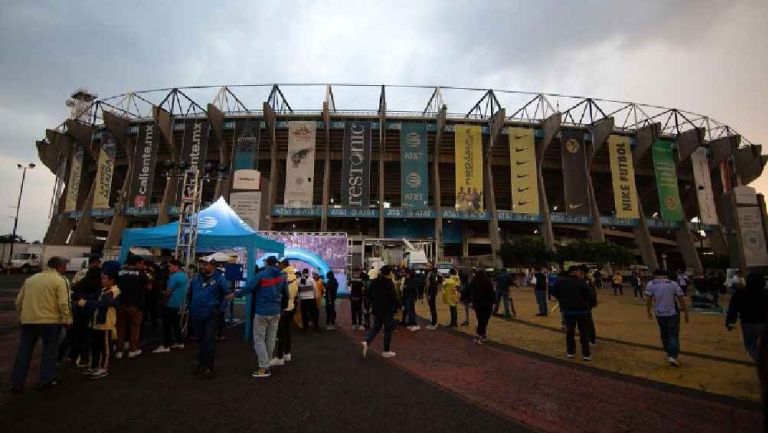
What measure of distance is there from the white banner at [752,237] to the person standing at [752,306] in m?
17.2

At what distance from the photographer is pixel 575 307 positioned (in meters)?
7.32

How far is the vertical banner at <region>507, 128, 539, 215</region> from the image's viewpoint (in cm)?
3912

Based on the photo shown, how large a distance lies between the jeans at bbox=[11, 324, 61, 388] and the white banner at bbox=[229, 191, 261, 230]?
1611 cm

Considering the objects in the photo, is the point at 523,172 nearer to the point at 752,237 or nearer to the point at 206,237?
the point at 752,237

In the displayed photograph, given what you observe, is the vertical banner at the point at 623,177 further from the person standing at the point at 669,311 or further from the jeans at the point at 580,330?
the jeans at the point at 580,330

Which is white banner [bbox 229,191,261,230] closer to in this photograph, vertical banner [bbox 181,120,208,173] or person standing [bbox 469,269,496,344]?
person standing [bbox 469,269,496,344]

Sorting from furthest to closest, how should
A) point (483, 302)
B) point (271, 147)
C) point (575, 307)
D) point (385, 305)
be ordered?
1. point (271, 147)
2. point (483, 302)
3. point (385, 305)
4. point (575, 307)

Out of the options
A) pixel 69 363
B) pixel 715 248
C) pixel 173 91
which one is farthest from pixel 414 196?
pixel 715 248

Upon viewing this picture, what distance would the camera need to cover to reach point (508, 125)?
4403 centimetres

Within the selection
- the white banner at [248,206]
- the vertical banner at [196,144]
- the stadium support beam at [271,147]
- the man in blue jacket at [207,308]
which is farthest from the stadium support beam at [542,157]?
the man in blue jacket at [207,308]

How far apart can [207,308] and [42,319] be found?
6.43 ft

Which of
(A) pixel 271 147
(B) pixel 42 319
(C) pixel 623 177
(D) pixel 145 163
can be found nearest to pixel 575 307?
(B) pixel 42 319

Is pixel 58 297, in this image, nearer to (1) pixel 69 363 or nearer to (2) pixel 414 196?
(1) pixel 69 363

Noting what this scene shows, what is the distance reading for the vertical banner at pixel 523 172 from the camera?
39125 mm
